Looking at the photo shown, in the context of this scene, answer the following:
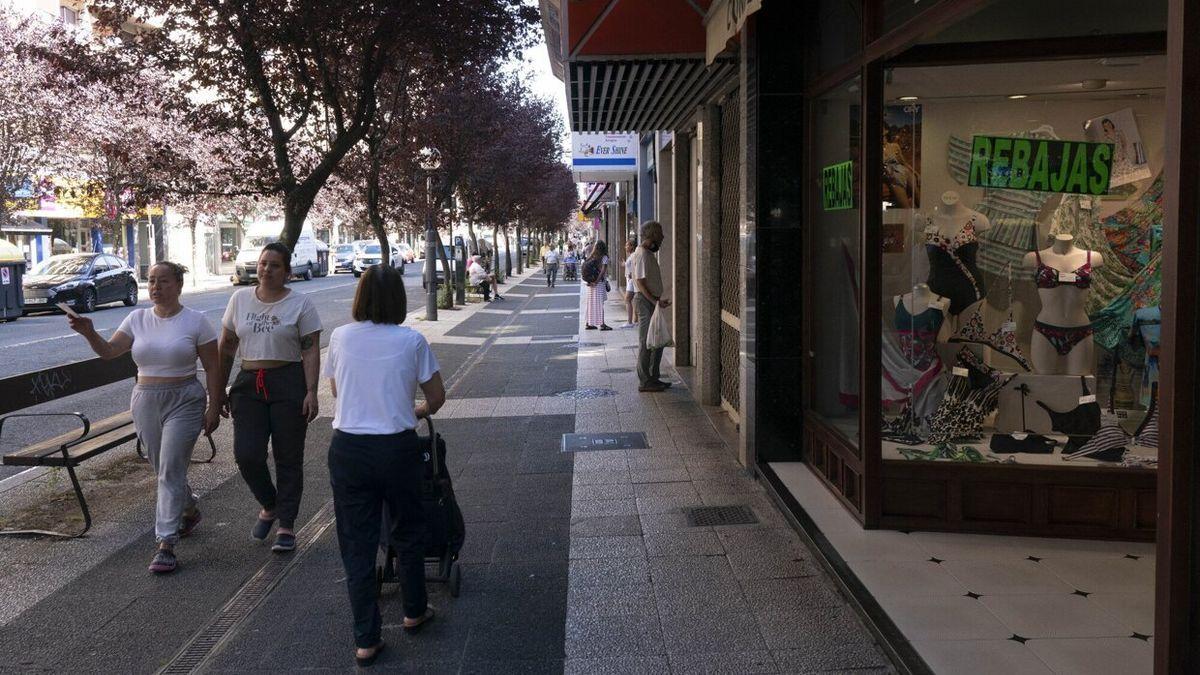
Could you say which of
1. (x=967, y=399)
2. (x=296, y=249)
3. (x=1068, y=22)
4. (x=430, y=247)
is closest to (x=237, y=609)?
(x=967, y=399)

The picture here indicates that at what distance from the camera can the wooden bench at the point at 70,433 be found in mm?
6691

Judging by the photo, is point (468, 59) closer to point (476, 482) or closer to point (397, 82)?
point (397, 82)

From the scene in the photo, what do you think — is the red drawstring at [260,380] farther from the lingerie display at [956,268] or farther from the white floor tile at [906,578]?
the lingerie display at [956,268]

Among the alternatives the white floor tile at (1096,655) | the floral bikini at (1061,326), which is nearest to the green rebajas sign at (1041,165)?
the floral bikini at (1061,326)

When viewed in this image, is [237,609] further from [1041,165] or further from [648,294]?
[648,294]

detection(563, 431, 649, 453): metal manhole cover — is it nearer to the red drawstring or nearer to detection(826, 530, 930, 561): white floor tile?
detection(826, 530, 930, 561): white floor tile

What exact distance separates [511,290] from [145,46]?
2871 cm

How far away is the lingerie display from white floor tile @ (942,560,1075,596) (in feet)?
6.17

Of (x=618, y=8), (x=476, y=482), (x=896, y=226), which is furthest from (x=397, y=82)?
(x=896, y=226)

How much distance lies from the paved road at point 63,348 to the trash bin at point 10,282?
12.4 inches

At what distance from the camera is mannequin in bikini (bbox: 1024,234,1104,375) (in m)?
6.57

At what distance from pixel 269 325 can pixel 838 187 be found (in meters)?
3.54

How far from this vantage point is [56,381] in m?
7.52

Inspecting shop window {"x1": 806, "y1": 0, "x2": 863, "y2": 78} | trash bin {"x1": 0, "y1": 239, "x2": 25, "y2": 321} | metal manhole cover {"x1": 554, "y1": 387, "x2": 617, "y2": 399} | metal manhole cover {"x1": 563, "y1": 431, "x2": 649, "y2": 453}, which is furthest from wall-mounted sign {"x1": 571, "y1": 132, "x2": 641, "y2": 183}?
shop window {"x1": 806, "y1": 0, "x2": 863, "y2": 78}
